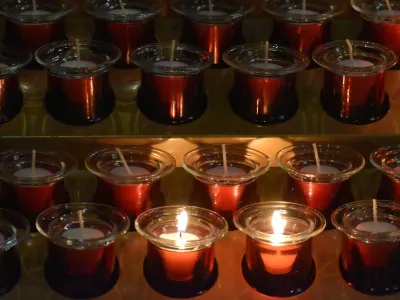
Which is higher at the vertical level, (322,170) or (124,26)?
(124,26)

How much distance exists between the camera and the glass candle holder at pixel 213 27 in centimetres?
137

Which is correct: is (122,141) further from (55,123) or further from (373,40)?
(373,40)

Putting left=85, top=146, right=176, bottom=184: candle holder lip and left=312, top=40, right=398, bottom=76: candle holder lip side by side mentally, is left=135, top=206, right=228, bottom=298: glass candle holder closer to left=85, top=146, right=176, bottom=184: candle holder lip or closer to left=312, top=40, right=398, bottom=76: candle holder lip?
left=85, top=146, right=176, bottom=184: candle holder lip

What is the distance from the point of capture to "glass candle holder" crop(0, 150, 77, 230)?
1.27m

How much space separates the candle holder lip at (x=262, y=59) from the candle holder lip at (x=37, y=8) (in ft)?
0.90

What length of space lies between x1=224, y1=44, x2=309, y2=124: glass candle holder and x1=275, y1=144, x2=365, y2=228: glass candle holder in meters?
0.07

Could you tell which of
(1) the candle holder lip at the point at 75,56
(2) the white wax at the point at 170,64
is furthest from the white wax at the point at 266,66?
(1) the candle holder lip at the point at 75,56

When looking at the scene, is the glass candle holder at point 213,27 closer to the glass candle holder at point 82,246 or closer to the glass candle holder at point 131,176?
the glass candle holder at point 131,176

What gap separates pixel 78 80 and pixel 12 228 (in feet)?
0.78

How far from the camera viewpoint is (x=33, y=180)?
127cm

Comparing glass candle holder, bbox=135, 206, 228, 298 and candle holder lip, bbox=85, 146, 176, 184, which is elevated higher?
candle holder lip, bbox=85, 146, 176, 184

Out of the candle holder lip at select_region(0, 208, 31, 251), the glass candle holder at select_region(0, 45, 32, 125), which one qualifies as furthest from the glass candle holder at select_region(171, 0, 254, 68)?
the candle holder lip at select_region(0, 208, 31, 251)

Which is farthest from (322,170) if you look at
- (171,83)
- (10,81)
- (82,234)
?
(10,81)

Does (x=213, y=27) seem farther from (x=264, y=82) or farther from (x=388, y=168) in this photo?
(x=388, y=168)
